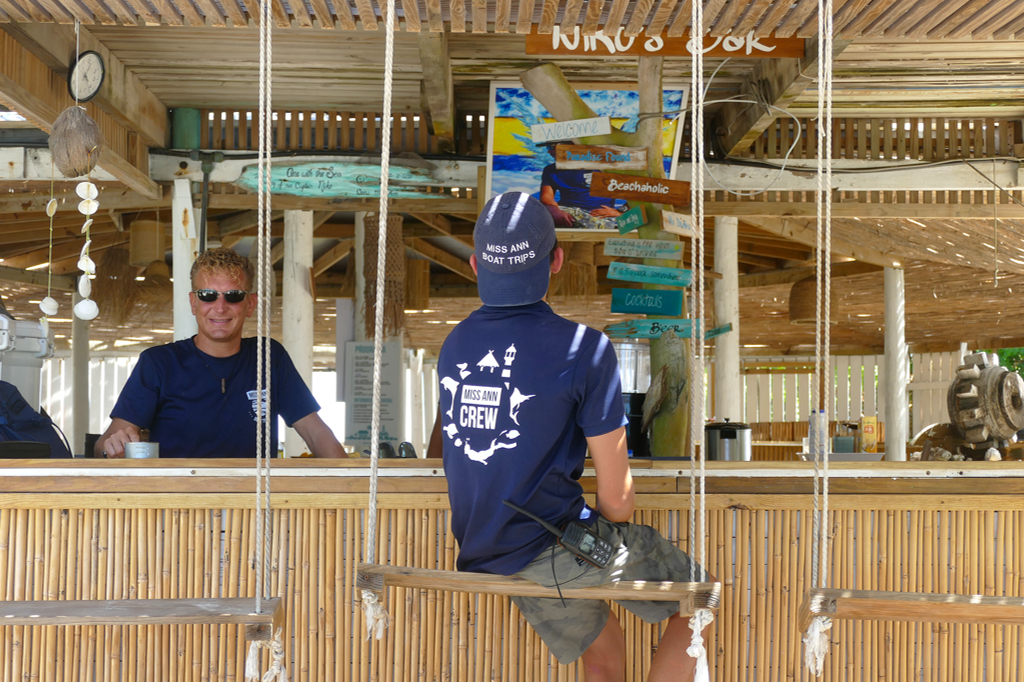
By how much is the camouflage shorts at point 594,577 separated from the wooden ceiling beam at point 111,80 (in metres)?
2.66

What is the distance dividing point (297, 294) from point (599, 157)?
2821 mm

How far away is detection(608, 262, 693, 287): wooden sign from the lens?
3.12 meters

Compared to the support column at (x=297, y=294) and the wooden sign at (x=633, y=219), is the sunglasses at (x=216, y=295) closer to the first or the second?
the wooden sign at (x=633, y=219)

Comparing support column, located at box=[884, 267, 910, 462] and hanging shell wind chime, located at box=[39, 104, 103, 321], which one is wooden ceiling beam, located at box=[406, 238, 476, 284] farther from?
hanging shell wind chime, located at box=[39, 104, 103, 321]

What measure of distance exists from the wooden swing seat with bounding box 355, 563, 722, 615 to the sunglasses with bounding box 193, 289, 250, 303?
1255mm

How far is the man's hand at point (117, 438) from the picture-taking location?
2.71 m

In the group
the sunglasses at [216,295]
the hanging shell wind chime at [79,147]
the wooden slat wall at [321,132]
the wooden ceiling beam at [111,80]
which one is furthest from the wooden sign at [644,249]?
the wooden ceiling beam at [111,80]

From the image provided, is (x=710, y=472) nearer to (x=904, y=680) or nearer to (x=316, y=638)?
(x=904, y=680)

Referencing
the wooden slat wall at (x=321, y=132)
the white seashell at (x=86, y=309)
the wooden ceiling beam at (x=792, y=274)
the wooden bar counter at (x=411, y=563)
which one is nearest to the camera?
the wooden bar counter at (x=411, y=563)

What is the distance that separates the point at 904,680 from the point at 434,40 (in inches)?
105

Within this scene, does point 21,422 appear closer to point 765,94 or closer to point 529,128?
point 529,128

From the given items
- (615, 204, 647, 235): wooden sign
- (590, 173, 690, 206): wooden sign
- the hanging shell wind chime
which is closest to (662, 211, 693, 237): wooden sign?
(590, 173, 690, 206): wooden sign

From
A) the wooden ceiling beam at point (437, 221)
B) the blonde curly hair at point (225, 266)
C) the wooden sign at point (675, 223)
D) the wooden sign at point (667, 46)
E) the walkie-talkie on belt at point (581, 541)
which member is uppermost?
the wooden sign at point (667, 46)

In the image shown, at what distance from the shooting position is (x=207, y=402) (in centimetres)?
293
